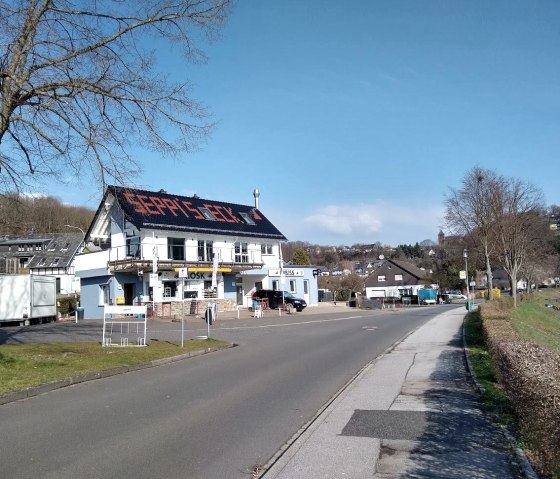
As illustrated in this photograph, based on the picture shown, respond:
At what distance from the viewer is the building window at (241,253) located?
1756 inches

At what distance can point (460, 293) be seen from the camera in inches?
3435

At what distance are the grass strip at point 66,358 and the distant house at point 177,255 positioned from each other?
16472mm

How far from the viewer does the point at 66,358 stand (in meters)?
13.9

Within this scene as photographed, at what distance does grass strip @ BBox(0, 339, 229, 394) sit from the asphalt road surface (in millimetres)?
684

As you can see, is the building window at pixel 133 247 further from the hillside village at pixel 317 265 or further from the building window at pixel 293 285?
the building window at pixel 293 285

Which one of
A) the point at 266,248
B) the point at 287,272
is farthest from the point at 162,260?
the point at 287,272

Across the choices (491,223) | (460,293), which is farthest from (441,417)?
(460,293)

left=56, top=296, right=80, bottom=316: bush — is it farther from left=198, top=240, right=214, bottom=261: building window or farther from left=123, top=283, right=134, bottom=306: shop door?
left=198, top=240, right=214, bottom=261: building window

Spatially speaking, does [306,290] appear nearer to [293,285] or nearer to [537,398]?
[293,285]

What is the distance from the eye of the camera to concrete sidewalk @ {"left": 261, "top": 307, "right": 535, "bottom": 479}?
5.58 meters

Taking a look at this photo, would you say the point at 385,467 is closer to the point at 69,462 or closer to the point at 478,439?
the point at 478,439

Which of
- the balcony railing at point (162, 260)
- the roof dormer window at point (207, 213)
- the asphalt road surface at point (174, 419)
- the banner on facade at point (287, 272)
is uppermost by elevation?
the roof dormer window at point (207, 213)

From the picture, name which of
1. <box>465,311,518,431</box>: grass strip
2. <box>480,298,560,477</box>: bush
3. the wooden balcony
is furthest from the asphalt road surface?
the wooden balcony

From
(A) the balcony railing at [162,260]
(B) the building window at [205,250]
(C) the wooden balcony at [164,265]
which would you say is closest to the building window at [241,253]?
(A) the balcony railing at [162,260]
